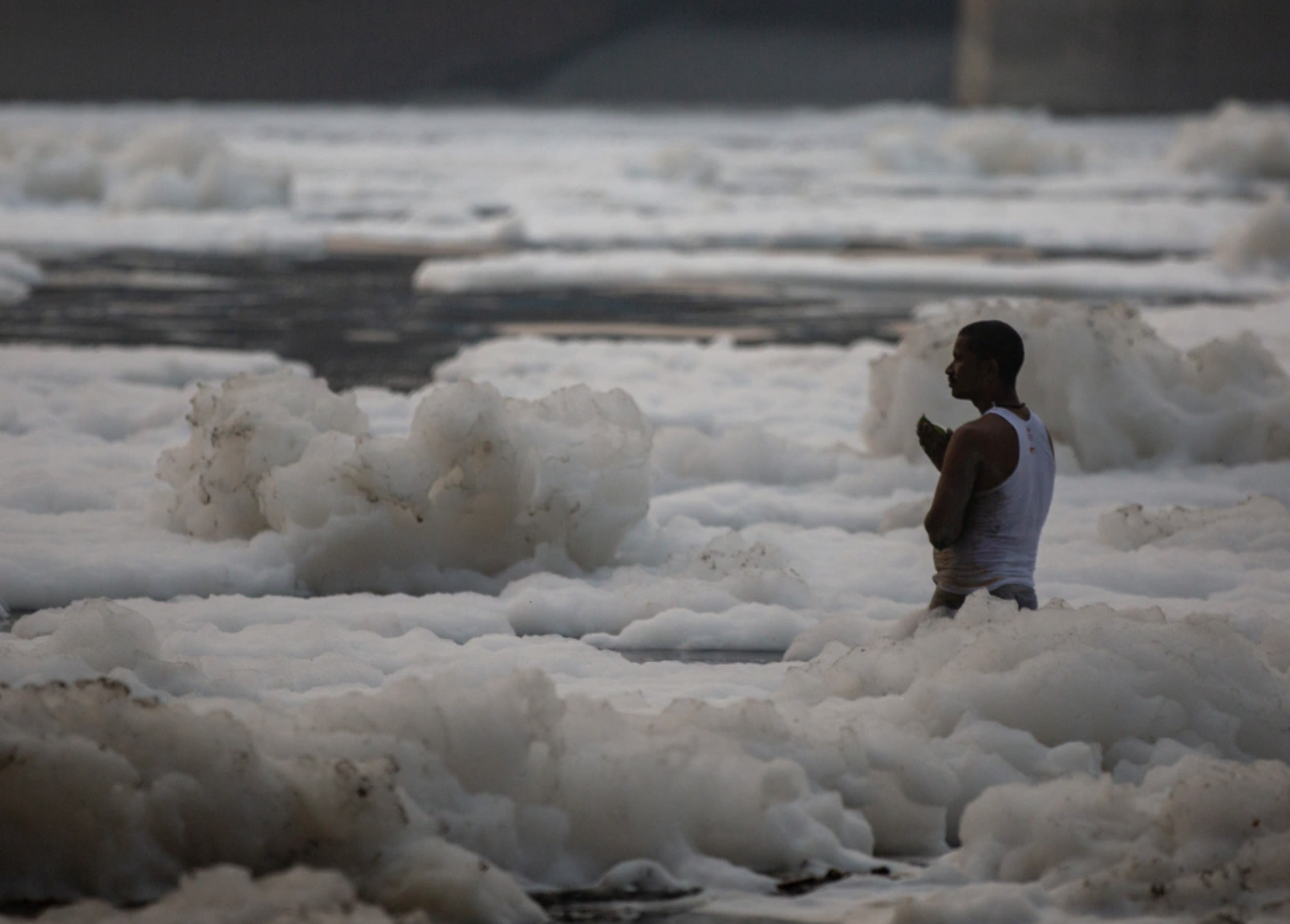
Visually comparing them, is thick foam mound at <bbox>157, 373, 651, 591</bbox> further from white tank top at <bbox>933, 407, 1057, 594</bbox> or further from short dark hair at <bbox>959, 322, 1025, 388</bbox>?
short dark hair at <bbox>959, 322, 1025, 388</bbox>

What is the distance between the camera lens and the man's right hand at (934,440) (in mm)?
4625

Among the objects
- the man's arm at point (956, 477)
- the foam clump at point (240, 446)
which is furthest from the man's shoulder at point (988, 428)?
A: the foam clump at point (240, 446)

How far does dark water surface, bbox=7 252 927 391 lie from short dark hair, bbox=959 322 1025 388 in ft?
17.6

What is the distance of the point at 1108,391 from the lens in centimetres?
805

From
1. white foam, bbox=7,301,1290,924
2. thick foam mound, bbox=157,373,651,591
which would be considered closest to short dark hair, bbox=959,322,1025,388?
white foam, bbox=7,301,1290,924

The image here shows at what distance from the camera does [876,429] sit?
26.8 feet

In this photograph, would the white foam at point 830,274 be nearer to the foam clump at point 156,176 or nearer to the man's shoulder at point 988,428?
the foam clump at point 156,176

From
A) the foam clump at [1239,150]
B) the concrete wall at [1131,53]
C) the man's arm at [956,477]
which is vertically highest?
the concrete wall at [1131,53]

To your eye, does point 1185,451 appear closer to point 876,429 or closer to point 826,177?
point 876,429

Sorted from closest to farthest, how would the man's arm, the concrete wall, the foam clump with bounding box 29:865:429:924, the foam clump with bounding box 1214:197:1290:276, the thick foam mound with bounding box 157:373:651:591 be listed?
the foam clump with bounding box 29:865:429:924, the man's arm, the thick foam mound with bounding box 157:373:651:591, the foam clump with bounding box 1214:197:1290:276, the concrete wall

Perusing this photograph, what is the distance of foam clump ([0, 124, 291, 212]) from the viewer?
2236 centimetres

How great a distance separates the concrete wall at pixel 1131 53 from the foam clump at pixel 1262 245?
44.9 meters

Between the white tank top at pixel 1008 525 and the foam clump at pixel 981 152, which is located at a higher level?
the foam clump at pixel 981 152

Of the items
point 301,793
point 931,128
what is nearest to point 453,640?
point 301,793
